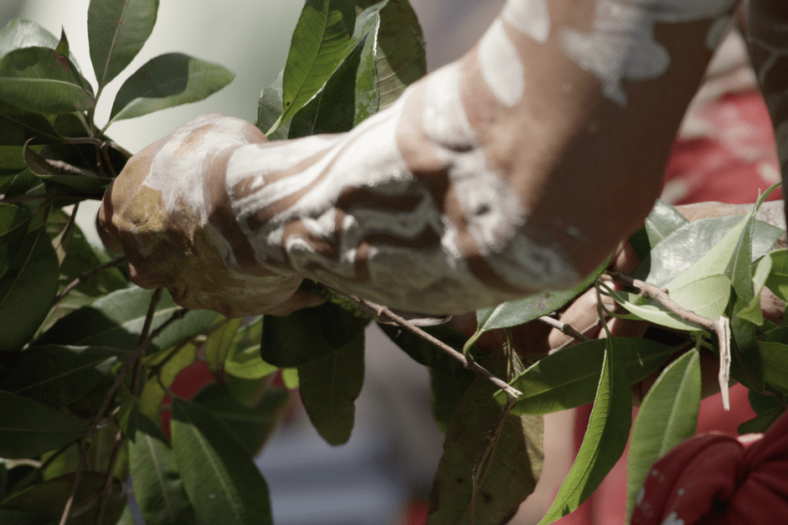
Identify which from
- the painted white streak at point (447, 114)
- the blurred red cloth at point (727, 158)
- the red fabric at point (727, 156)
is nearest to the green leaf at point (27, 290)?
the painted white streak at point (447, 114)

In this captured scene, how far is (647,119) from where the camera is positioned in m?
0.25

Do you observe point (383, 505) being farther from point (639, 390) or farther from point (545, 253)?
point (545, 253)

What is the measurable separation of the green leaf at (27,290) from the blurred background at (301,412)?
1.65ft

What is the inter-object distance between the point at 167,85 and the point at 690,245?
1.61 feet

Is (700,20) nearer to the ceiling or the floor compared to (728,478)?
nearer to the ceiling

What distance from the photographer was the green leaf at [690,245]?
48cm

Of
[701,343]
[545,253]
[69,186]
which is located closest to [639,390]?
[701,343]

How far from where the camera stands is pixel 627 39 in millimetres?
242

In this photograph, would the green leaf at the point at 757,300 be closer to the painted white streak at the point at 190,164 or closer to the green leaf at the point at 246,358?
the painted white streak at the point at 190,164

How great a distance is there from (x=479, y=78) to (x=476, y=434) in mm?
360

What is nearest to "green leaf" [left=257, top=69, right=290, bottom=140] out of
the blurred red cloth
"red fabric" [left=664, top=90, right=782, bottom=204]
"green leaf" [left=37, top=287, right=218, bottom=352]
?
"green leaf" [left=37, top=287, right=218, bottom=352]

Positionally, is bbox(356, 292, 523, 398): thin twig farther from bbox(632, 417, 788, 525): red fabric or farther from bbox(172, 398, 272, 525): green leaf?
bbox(172, 398, 272, 525): green leaf

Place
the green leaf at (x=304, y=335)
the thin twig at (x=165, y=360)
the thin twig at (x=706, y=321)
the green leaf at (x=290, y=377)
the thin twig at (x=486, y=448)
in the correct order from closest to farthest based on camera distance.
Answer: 1. the thin twig at (x=706, y=321)
2. the thin twig at (x=486, y=448)
3. the green leaf at (x=304, y=335)
4. the thin twig at (x=165, y=360)
5. the green leaf at (x=290, y=377)

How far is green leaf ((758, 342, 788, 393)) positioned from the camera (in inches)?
16.5
